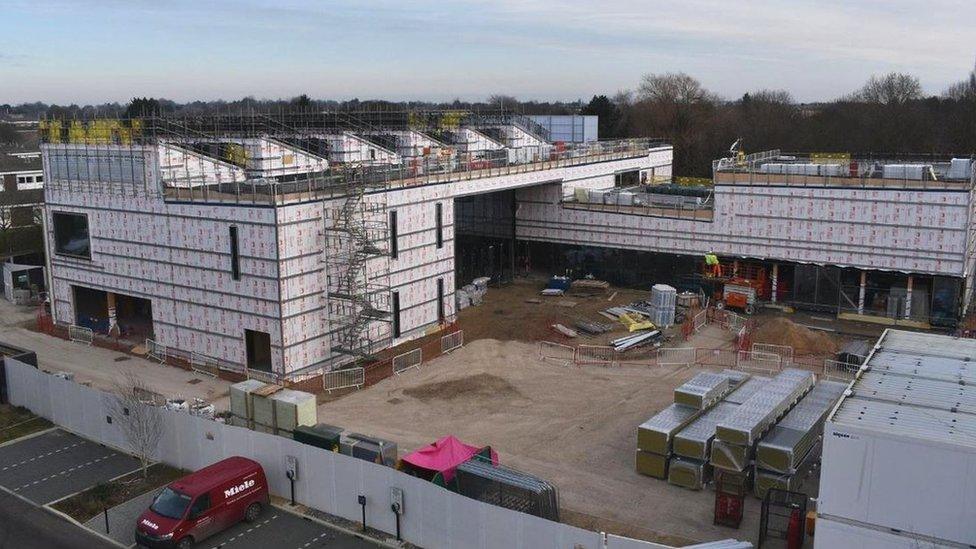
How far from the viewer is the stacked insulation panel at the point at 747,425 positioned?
66.6 ft

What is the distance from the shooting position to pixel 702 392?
23.2 meters

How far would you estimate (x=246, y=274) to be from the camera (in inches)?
1185

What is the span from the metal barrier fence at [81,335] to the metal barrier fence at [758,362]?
2650cm

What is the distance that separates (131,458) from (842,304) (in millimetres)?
31412

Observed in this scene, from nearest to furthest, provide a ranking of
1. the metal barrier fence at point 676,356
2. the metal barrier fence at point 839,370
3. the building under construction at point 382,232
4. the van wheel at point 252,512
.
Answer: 1. the van wheel at point 252,512
2. the metal barrier fence at point 839,370
3. the building under construction at point 382,232
4. the metal barrier fence at point 676,356

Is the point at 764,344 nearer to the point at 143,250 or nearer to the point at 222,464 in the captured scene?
the point at 222,464

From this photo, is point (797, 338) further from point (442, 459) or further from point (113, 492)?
point (113, 492)

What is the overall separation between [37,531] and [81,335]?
18.1m

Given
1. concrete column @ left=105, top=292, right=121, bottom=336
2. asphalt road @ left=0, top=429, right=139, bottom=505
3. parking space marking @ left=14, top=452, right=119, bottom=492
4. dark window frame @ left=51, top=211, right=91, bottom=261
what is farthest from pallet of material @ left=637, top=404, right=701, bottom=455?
dark window frame @ left=51, top=211, right=91, bottom=261

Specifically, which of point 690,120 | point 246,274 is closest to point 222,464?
point 246,274

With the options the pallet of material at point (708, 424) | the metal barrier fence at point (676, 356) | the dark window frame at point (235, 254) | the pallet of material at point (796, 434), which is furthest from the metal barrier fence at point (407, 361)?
the pallet of material at point (796, 434)

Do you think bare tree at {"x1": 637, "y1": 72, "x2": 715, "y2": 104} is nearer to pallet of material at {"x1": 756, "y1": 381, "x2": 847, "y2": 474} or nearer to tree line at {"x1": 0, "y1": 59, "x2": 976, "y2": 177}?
tree line at {"x1": 0, "y1": 59, "x2": 976, "y2": 177}

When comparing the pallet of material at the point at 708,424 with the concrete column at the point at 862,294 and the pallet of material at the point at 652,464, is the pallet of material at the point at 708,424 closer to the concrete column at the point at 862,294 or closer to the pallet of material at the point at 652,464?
the pallet of material at the point at 652,464

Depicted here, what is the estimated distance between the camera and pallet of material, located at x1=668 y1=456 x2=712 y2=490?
2092cm
